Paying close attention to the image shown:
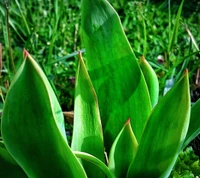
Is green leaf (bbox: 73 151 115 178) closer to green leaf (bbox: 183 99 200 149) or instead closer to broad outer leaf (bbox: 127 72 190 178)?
broad outer leaf (bbox: 127 72 190 178)

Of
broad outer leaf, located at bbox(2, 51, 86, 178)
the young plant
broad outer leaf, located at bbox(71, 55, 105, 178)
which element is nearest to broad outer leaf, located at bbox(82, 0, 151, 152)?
the young plant

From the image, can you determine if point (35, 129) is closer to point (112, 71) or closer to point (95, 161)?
point (95, 161)

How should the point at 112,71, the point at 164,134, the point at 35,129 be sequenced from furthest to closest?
1. the point at 112,71
2. the point at 164,134
3. the point at 35,129

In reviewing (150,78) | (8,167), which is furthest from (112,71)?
(8,167)

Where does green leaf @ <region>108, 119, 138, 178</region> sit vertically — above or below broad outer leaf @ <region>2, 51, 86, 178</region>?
below

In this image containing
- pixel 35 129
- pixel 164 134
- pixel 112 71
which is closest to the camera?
pixel 35 129

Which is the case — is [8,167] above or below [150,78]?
below

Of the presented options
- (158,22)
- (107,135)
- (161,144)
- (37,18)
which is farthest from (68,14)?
(161,144)
